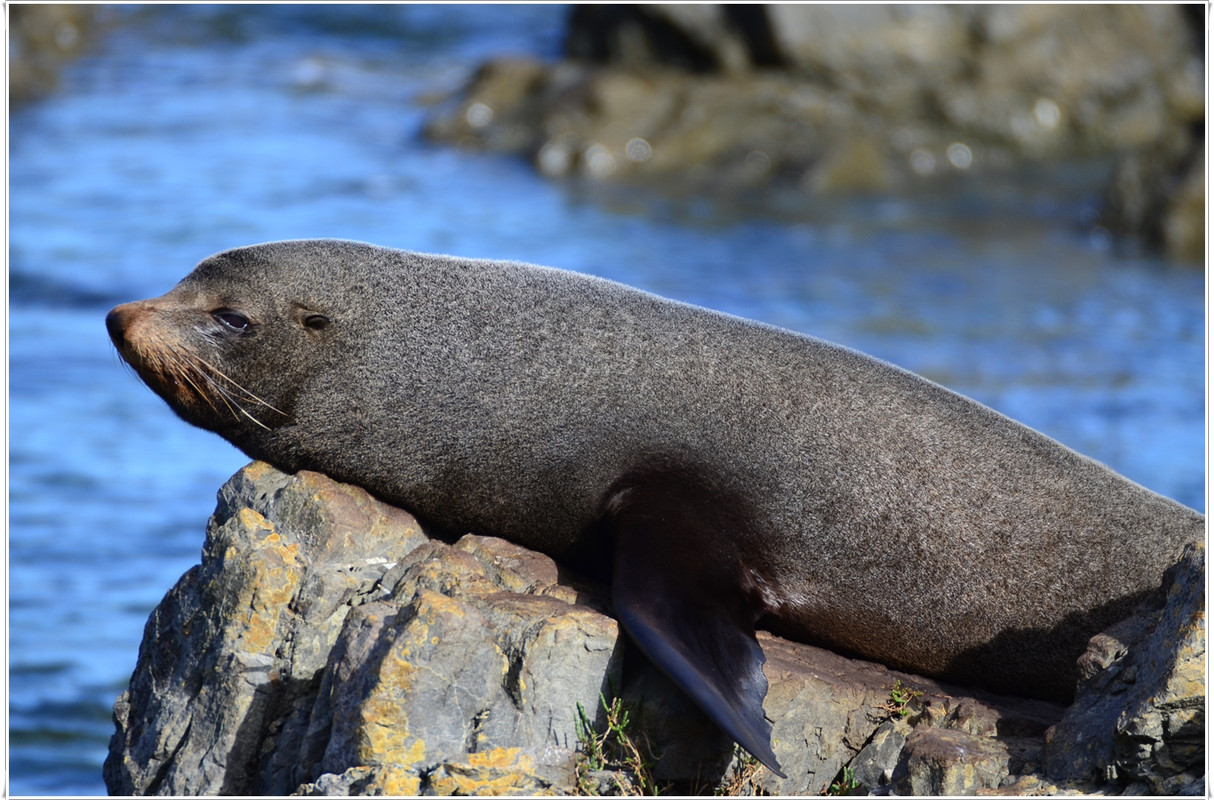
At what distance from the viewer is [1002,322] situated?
57.8 feet

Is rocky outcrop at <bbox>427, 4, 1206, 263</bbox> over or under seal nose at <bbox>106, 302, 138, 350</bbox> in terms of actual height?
over

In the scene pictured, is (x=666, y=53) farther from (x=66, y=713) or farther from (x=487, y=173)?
(x=66, y=713)

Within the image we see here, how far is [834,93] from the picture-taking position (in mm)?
23344

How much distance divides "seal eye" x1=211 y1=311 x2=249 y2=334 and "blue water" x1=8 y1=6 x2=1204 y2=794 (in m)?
2.24

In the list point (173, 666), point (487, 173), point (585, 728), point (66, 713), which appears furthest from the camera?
point (487, 173)

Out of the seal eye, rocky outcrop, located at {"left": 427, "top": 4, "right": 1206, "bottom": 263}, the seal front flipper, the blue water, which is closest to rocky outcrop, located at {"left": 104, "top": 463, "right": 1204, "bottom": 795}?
the seal front flipper

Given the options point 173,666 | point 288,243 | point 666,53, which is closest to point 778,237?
point 666,53

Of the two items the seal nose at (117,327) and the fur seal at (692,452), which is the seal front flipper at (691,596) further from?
the seal nose at (117,327)

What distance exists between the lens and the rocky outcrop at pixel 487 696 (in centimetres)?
457

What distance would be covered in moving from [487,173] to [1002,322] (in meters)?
9.32

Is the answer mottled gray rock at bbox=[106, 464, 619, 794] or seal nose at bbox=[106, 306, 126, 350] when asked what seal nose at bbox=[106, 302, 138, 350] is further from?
mottled gray rock at bbox=[106, 464, 619, 794]

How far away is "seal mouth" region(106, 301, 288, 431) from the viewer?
5.89 m

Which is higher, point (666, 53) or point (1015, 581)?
point (666, 53)

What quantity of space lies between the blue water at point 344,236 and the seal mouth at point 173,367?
7.33 ft
